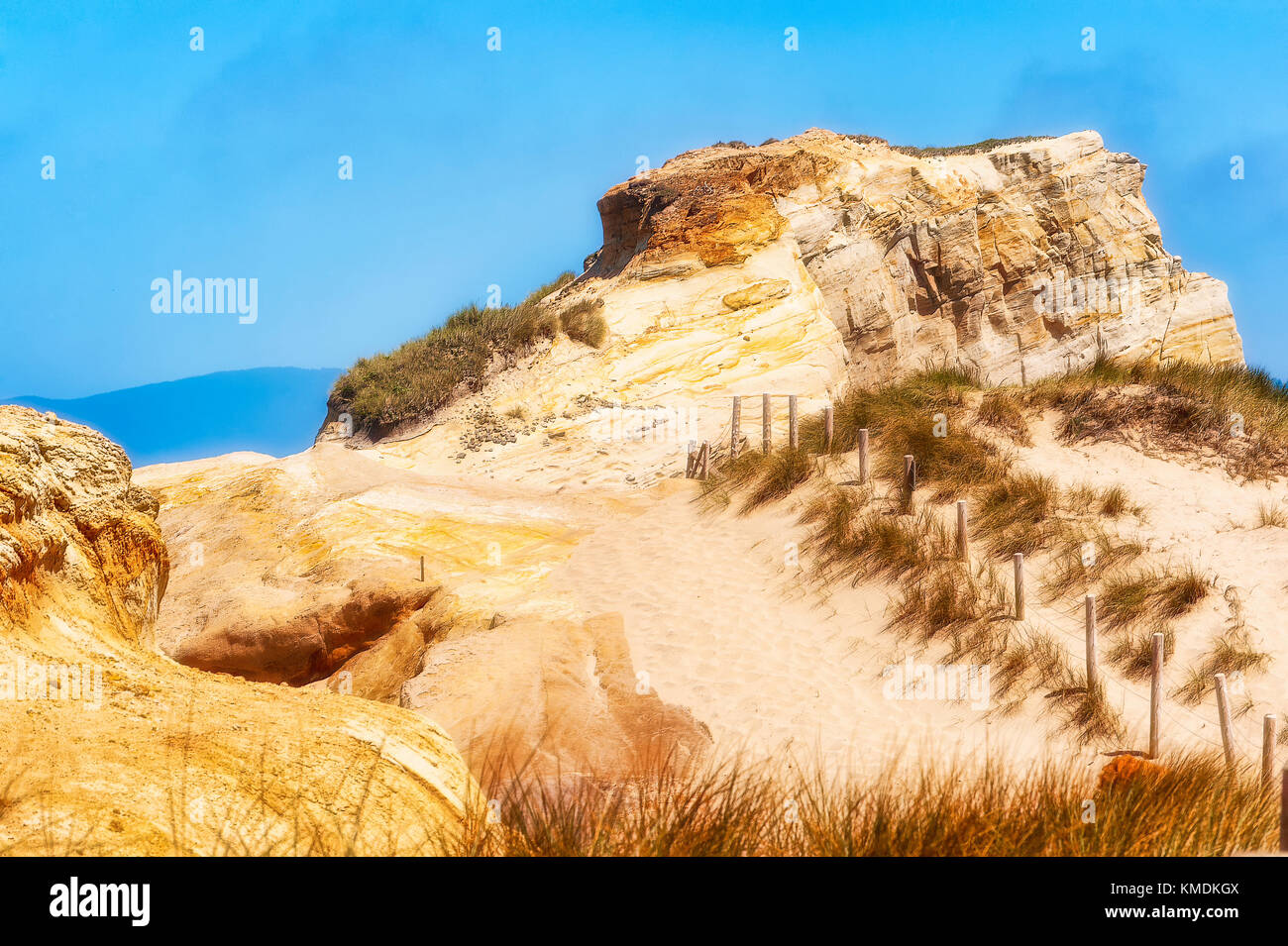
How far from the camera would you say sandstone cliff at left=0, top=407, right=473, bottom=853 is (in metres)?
3.67

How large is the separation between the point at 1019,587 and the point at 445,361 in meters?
15.1

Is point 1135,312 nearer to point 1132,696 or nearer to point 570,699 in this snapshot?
point 1132,696

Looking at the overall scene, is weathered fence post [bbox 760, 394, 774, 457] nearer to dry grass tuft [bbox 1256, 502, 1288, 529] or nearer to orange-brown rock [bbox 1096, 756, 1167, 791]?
dry grass tuft [bbox 1256, 502, 1288, 529]

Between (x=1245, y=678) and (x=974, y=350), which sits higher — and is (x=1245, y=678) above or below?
below

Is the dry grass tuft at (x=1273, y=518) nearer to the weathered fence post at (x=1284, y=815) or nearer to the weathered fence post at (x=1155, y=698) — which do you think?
the weathered fence post at (x=1155, y=698)

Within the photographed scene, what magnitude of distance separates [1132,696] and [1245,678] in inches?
52.3

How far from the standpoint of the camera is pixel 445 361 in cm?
2294

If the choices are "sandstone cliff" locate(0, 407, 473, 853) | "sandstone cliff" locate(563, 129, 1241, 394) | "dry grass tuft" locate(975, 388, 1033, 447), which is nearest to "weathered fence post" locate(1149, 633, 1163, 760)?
"dry grass tuft" locate(975, 388, 1033, 447)

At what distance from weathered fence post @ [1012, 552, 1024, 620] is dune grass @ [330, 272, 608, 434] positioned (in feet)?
44.0

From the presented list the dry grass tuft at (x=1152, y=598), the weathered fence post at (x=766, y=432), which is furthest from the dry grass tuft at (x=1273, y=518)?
the weathered fence post at (x=766, y=432)

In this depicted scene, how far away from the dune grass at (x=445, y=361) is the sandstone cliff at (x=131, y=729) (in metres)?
15.4
